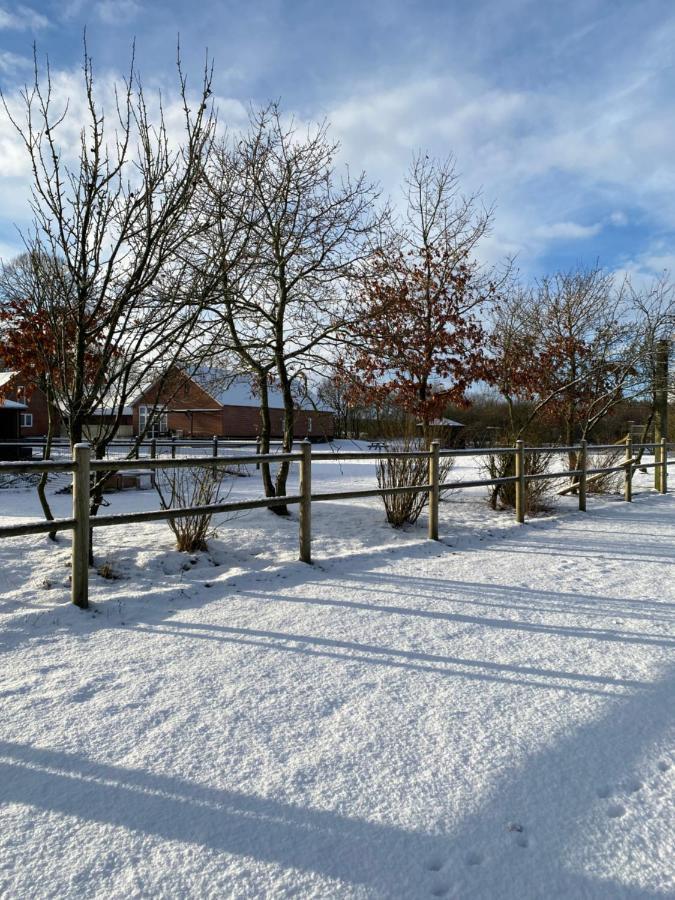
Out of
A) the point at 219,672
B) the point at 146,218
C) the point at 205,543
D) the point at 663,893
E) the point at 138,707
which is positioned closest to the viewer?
the point at 663,893

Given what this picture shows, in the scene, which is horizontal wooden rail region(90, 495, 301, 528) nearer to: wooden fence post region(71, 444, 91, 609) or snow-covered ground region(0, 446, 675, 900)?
wooden fence post region(71, 444, 91, 609)

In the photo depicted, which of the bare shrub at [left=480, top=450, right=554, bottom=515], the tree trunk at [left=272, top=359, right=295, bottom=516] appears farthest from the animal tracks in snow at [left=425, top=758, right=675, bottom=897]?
the bare shrub at [left=480, top=450, right=554, bottom=515]

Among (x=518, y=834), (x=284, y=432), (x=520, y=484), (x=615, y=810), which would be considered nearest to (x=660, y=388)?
(x=520, y=484)

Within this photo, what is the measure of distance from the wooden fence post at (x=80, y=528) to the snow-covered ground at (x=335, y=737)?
170 mm

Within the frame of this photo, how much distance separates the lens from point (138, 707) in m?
3.04

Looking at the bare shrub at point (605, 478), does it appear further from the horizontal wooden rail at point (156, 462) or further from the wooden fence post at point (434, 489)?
the horizontal wooden rail at point (156, 462)

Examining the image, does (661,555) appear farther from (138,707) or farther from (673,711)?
(138,707)

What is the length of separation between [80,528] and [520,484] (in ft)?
22.4

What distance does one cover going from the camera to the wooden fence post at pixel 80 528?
4.56 metres

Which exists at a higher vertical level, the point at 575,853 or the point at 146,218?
the point at 146,218

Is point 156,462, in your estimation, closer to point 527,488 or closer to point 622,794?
point 622,794

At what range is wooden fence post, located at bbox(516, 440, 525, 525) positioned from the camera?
9.31 metres

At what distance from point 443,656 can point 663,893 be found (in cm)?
197

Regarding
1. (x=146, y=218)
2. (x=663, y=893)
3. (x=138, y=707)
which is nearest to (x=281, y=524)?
(x=146, y=218)
